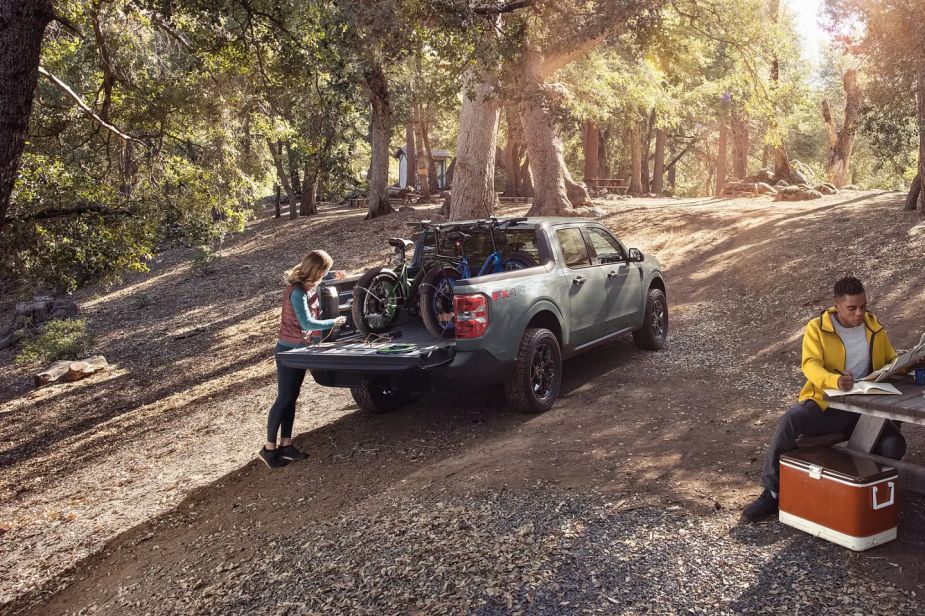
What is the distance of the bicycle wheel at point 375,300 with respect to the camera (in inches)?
279

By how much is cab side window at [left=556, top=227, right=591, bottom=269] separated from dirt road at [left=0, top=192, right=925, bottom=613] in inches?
55.0

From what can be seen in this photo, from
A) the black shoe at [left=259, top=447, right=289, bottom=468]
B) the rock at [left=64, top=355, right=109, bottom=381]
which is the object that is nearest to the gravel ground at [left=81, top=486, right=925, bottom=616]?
the black shoe at [left=259, top=447, right=289, bottom=468]

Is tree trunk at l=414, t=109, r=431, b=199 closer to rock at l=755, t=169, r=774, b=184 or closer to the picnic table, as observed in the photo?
rock at l=755, t=169, r=774, b=184

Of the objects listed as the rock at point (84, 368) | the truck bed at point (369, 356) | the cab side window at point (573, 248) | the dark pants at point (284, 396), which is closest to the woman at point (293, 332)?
the dark pants at point (284, 396)

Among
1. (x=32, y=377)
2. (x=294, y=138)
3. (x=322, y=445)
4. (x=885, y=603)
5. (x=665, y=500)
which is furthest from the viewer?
(x=294, y=138)

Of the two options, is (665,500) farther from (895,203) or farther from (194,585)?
(895,203)

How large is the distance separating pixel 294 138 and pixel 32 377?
748 centimetres

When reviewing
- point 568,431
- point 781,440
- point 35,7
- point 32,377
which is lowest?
point 32,377

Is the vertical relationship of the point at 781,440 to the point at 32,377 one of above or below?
above

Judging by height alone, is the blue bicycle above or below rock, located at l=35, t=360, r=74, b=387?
above

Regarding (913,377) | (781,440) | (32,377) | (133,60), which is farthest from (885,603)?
(32,377)

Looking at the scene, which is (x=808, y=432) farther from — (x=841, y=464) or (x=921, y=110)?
(x=921, y=110)

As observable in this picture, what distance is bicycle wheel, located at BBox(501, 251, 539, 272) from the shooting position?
7383 mm

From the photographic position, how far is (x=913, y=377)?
13.3ft
